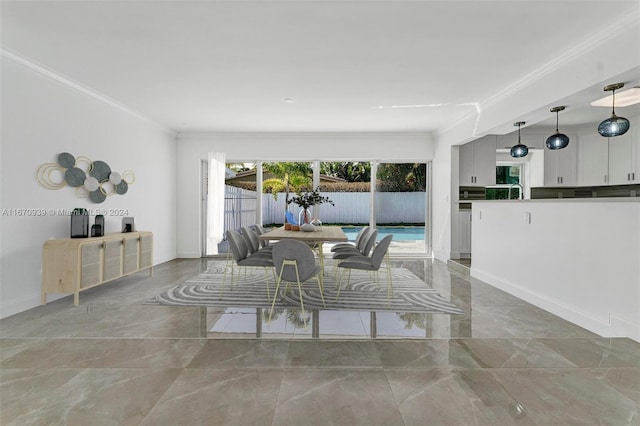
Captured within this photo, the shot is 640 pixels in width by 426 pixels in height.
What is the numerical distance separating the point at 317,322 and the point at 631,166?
6.20 m

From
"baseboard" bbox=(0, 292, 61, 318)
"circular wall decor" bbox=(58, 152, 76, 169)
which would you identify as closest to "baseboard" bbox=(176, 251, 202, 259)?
"circular wall decor" bbox=(58, 152, 76, 169)

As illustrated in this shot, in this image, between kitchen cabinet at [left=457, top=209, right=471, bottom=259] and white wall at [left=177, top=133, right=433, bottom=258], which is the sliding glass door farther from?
kitchen cabinet at [left=457, top=209, right=471, bottom=259]

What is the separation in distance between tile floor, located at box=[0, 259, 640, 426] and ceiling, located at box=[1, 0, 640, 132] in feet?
8.45

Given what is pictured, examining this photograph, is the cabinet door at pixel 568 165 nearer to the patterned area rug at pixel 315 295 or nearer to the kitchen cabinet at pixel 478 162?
the kitchen cabinet at pixel 478 162

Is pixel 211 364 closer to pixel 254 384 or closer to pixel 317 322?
pixel 254 384

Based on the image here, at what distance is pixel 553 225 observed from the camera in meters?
3.57

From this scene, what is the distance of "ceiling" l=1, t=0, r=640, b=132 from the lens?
8.72 feet

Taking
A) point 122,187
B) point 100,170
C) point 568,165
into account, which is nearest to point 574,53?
point 568,165

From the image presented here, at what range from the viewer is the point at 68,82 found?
416cm

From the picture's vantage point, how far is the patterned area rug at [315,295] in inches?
144

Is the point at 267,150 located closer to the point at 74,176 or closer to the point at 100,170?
the point at 100,170

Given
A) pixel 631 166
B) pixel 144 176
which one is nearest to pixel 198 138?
pixel 144 176

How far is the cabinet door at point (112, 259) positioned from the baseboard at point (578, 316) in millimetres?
5010

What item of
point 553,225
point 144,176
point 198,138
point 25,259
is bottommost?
point 25,259
